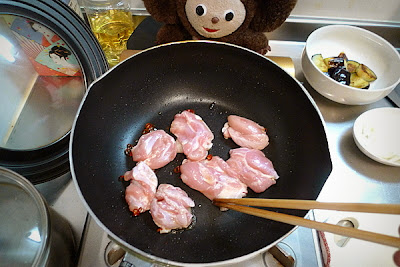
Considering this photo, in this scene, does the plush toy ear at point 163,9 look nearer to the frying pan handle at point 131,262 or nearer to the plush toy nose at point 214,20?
the plush toy nose at point 214,20

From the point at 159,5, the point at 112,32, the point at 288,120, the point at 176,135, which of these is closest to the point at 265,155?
the point at 288,120

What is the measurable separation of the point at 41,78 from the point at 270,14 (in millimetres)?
860

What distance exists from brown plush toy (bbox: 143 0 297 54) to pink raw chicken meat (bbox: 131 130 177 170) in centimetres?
37

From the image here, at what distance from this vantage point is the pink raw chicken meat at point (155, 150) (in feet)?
3.18

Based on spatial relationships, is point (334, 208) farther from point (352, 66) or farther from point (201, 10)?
point (352, 66)

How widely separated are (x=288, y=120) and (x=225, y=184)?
1.01ft

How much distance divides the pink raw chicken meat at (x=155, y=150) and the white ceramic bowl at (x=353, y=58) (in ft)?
1.93

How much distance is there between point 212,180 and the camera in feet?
3.05

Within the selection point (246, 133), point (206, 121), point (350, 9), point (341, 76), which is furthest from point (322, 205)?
point (350, 9)

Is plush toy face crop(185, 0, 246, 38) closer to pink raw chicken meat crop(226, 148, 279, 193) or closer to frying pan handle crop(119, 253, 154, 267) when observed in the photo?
pink raw chicken meat crop(226, 148, 279, 193)

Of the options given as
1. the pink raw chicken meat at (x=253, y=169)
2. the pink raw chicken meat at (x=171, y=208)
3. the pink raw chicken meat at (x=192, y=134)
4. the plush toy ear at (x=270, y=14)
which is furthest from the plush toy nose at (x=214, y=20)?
the pink raw chicken meat at (x=171, y=208)

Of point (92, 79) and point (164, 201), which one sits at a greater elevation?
point (92, 79)

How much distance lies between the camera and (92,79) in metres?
0.99

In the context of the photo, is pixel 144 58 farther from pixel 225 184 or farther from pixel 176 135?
pixel 225 184
